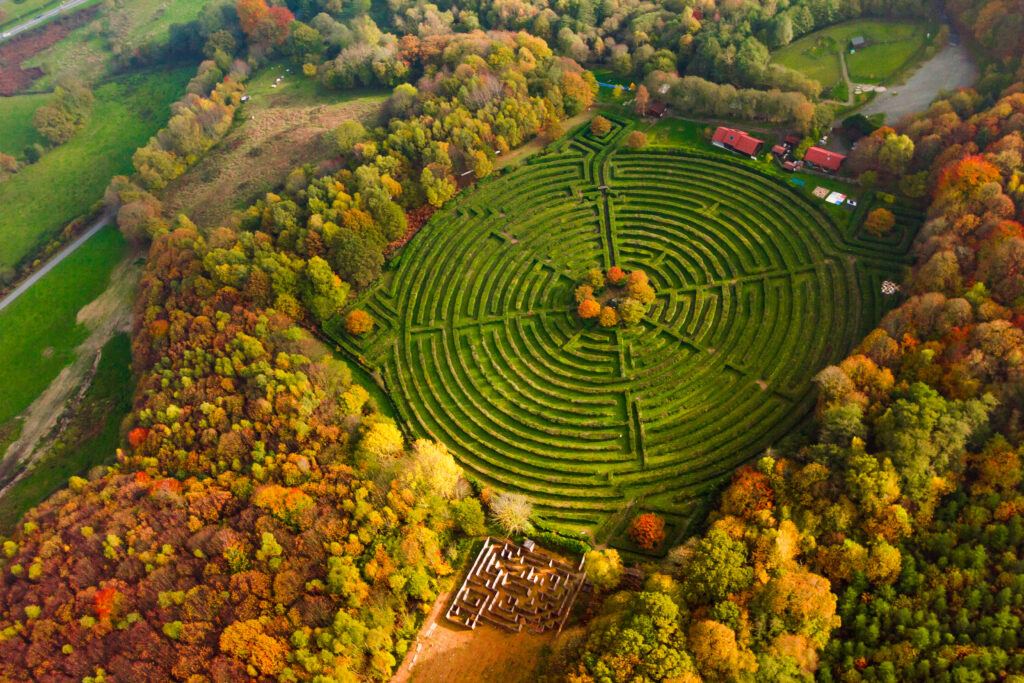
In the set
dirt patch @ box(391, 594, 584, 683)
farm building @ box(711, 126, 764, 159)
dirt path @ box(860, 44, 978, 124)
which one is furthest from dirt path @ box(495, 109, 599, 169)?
dirt patch @ box(391, 594, 584, 683)

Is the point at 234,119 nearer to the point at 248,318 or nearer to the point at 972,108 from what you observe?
the point at 248,318

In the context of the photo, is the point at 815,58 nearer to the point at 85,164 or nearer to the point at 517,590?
the point at 517,590

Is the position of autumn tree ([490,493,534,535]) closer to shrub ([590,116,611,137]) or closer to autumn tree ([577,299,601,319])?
autumn tree ([577,299,601,319])

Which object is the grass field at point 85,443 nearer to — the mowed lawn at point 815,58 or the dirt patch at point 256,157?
the dirt patch at point 256,157

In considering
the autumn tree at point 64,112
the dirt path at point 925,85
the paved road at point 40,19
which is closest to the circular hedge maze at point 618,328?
the dirt path at point 925,85

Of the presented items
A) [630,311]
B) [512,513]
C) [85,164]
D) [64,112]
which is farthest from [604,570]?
[64,112]

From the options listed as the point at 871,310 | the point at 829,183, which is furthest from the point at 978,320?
the point at 829,183
